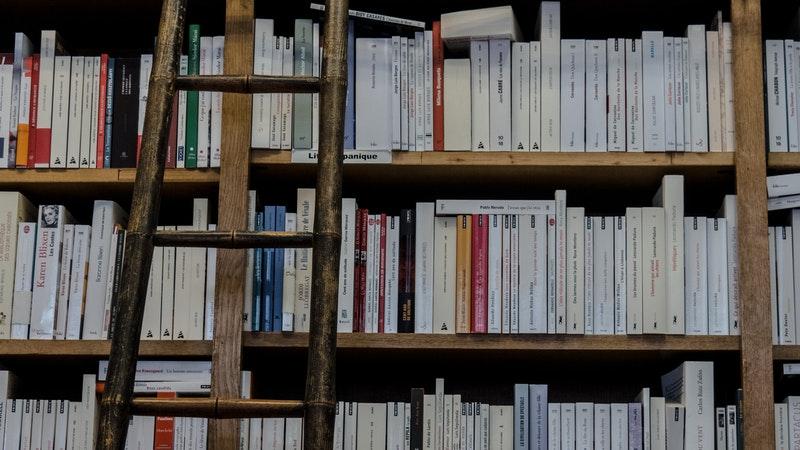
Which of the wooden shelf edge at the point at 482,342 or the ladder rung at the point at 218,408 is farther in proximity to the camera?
the wooden shelf edge at the point at 482,342

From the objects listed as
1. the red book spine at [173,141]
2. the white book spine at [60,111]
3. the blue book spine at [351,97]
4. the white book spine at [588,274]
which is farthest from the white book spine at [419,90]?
the white book spine at [60,111]

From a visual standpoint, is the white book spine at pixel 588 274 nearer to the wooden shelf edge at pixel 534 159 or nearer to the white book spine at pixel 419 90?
the wooden shelf edge at pixel 534 159

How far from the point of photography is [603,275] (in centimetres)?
256

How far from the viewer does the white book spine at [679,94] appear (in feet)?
8.50

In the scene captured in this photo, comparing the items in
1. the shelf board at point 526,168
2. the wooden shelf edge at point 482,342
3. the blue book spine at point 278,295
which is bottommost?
the wooden shelf edge at point 482,342

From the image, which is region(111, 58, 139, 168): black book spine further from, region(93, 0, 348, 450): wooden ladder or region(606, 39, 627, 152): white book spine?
region(606, 39, 627, 152): white book spine

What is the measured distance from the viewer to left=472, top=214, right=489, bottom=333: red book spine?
8.33ft

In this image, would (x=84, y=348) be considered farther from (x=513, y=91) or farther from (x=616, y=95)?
(x=616, y=95)

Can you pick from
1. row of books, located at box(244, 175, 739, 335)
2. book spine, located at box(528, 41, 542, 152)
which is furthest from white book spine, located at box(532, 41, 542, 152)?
row of books, located at box(244, 175, 739, 335)

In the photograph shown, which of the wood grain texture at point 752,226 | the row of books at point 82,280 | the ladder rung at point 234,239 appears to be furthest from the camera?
the row of books at point 82,280

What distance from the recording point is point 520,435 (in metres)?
2.53

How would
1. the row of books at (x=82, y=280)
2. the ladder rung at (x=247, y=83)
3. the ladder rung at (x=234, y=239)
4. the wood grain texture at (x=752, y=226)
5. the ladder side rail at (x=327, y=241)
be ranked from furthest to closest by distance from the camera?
the row of books at (x=82, y=280), the wood grain texture at (x=752, y=226), the ladder rung at (x=247, y=83), the ladder rung at (x=234, y=239), the ladder side rail at (x=327, y=241)

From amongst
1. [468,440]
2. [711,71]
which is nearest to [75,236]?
[468,440]

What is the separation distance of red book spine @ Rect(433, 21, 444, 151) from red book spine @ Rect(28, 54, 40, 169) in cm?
77
